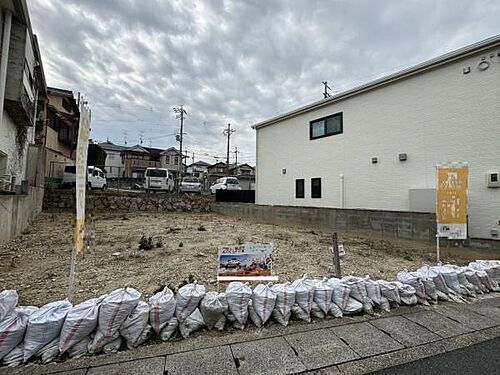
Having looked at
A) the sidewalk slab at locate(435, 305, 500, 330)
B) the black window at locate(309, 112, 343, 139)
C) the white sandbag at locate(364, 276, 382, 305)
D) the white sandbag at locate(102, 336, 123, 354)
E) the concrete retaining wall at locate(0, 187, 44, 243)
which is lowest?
the sidewalk slab at locate(435, 305, 500, 330)

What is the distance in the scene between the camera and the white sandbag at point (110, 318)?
1810 mm

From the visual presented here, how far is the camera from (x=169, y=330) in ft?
6.59

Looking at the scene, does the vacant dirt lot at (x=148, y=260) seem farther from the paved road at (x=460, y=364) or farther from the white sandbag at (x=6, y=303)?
the paved road at (x=460, y=364)

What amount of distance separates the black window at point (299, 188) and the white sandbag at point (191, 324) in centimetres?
817

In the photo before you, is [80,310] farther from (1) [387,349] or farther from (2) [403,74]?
(2) [403,74]

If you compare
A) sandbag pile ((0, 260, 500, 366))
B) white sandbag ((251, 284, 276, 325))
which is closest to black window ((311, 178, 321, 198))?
sandbag pile ((0, 260, 500, 366))

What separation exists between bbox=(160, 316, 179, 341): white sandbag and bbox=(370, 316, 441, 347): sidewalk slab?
5.79ft

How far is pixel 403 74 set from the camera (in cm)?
676

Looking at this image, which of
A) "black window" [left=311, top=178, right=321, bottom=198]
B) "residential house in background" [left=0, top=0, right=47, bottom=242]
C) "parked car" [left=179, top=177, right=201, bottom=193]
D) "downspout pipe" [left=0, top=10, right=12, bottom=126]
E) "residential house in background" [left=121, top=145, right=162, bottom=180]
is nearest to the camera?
"residential house in background" [left=0, top=0, right=47, bottom=242]

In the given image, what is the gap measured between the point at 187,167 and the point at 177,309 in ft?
123

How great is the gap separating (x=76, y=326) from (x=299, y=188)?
893cm

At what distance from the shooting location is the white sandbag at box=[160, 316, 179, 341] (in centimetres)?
199

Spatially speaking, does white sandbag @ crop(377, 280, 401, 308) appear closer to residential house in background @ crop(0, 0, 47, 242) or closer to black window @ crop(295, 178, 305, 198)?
residential house in background @ crop(0, 0, 47, 242)

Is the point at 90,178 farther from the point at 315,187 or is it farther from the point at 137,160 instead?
the point at 137,160
